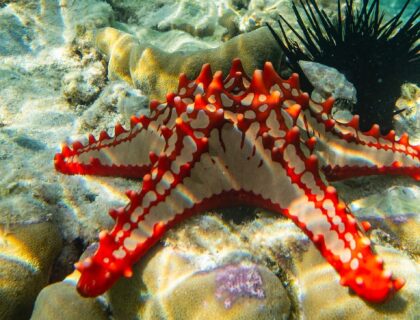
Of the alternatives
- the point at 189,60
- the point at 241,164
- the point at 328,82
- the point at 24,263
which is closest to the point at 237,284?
the point at 241,164

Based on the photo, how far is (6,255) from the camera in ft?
8.31

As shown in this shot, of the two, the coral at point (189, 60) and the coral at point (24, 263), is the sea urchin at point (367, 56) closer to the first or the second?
the coral at point (189, 60)

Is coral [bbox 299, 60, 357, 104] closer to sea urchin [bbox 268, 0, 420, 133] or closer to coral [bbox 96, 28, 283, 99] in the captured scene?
sea urchin [bbox 268, 0, 420, 133]

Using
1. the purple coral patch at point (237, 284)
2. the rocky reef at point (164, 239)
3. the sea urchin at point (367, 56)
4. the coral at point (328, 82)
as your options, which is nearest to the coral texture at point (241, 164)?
the rocky reef at point (164, 239)

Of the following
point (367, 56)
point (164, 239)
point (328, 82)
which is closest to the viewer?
point (164, 239)

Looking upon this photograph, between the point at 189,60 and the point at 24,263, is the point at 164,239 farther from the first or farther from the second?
the point at 189,60

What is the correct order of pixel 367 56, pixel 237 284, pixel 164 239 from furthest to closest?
pixel 367 56
pixel 164 239
pixel 237 284

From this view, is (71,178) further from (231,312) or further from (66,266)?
(231,312)

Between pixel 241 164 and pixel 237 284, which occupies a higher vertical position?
pixel 241 164

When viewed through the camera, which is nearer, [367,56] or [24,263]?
[24,263]

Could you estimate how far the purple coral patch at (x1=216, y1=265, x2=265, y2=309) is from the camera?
219 cm

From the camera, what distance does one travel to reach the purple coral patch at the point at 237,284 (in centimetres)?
219

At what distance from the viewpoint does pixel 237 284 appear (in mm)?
2232

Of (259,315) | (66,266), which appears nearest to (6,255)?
(66,266)
